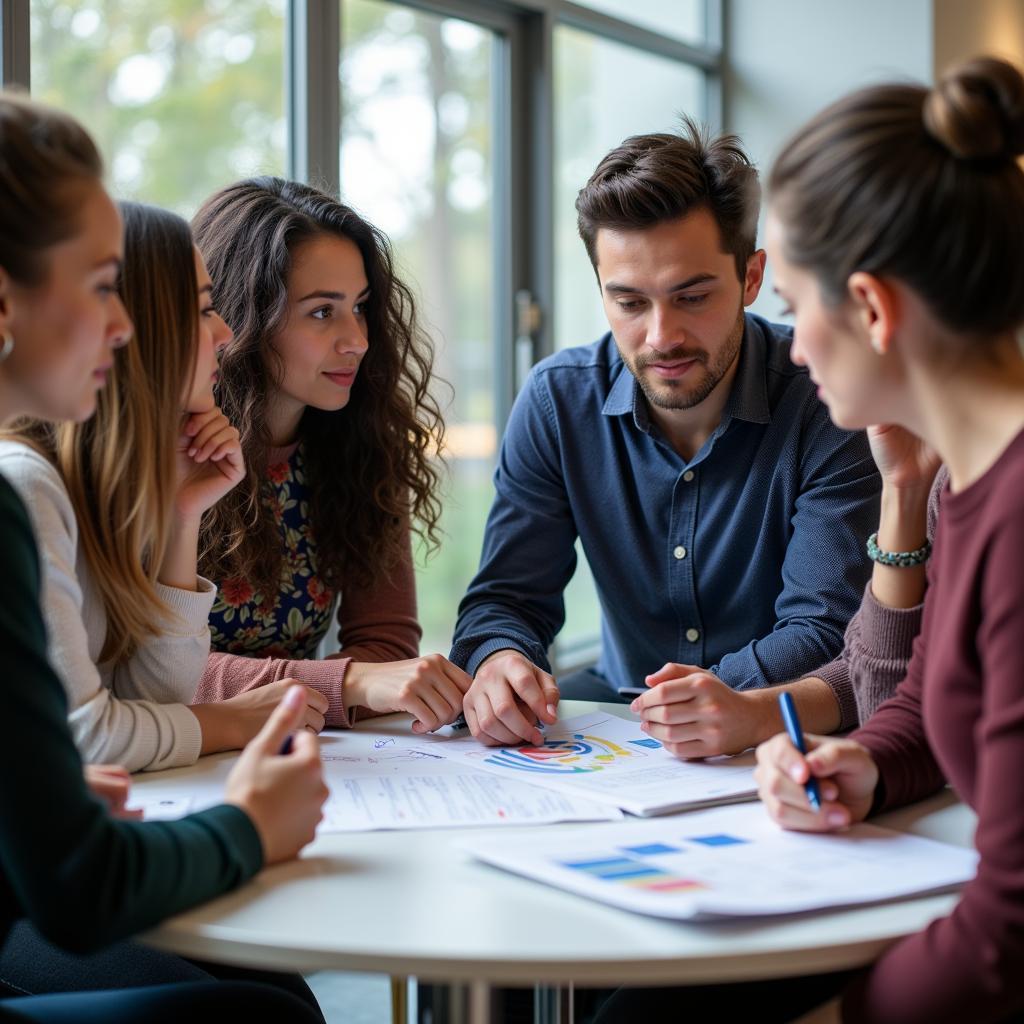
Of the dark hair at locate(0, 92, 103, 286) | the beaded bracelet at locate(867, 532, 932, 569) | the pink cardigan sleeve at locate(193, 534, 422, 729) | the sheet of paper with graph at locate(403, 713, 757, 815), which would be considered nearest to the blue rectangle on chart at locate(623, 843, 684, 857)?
the sheet of paper with graph at locate(403, 713, 757, 815)

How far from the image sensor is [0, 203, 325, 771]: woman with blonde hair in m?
A: 1.40

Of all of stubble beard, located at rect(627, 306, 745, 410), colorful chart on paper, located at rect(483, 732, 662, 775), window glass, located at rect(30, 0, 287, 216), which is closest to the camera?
colorful chart on paper, located at rect(483, 732, 662, 775)

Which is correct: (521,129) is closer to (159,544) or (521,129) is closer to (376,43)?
(376,43)

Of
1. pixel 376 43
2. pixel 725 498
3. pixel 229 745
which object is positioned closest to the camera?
pixel 229 745

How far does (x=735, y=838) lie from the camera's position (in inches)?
47.8

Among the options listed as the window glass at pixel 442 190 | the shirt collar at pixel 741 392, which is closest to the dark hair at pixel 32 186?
the shirt collar at pixel 741 392

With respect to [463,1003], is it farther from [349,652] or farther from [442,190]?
[442,190]

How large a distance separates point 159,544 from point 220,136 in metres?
1.60

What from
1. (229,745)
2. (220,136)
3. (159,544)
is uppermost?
(220,136)

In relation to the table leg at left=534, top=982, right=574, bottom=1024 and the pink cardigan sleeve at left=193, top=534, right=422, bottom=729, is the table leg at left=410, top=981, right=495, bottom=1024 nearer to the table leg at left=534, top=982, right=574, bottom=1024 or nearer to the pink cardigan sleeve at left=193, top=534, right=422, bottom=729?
the table leg at left=534, top=982, right=574, bottom=1024

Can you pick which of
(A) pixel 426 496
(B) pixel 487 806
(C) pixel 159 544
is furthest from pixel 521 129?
(B) pixel 487 806

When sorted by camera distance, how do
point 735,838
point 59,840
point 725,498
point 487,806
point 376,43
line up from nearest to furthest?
point 59,840 → point 735,838 → point 487,806 → point 725,498 → point 376,43

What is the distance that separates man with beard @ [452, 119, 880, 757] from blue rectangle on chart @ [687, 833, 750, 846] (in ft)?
2.13

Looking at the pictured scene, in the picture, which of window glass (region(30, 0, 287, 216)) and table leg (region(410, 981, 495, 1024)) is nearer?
table leg (region(410, 981, 495, 1024))
